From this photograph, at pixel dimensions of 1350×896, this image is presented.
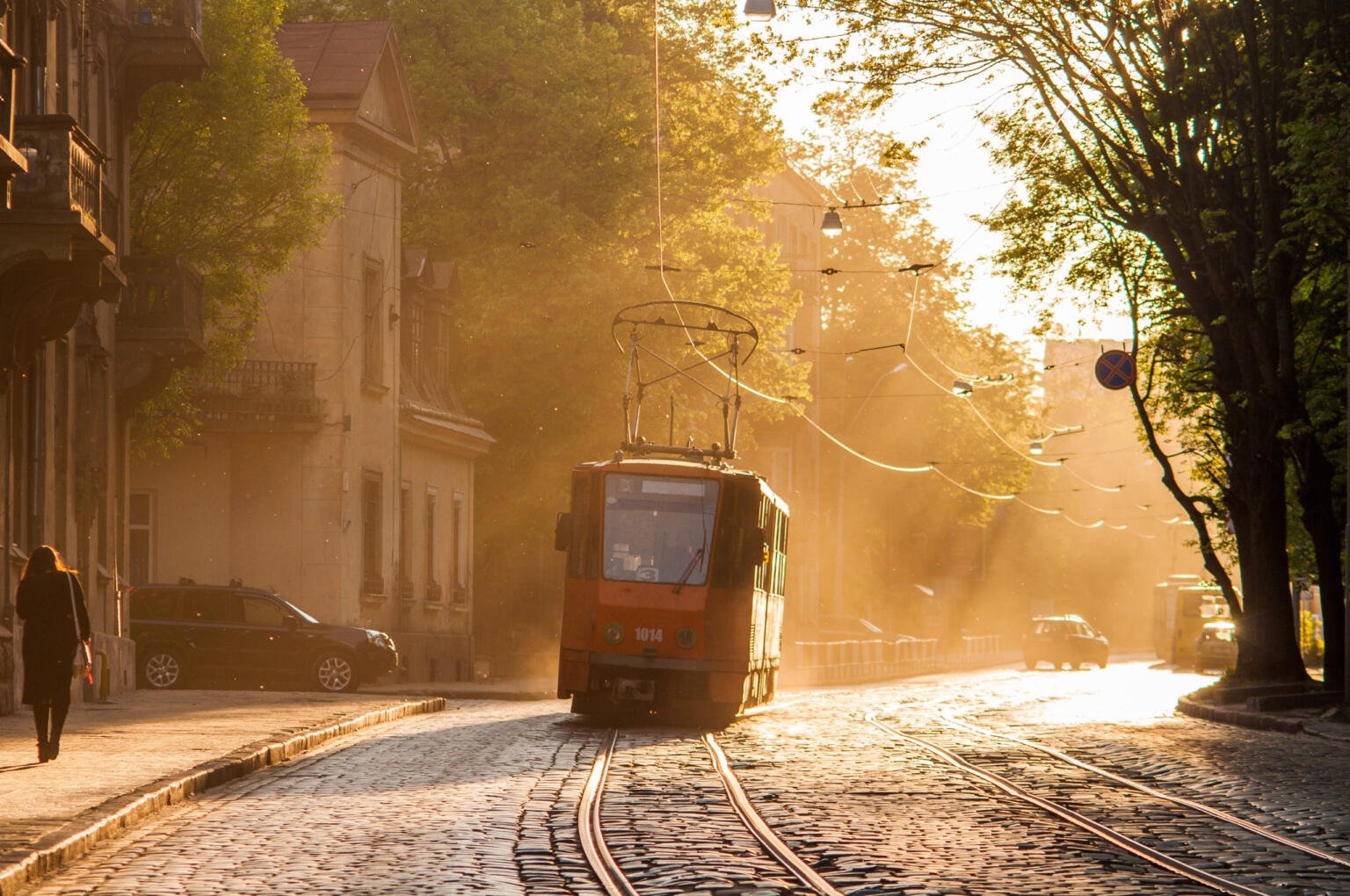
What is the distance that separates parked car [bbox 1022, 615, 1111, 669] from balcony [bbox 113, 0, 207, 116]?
3976 centimetres

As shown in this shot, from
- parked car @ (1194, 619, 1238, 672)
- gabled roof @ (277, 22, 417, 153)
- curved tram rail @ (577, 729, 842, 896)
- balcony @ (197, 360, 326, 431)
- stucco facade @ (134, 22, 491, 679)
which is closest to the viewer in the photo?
curved tram rail @ (577, 729, 842, 896)

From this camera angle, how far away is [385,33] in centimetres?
3997

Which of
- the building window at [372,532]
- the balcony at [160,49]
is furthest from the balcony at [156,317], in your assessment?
the building window at [372,532]

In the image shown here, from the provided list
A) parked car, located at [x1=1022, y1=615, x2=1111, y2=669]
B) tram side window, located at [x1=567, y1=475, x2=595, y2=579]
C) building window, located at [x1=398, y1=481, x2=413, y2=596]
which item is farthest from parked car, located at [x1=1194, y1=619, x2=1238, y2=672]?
tram side window, located at [x1=567, y1=475, x2=595, y2=579]

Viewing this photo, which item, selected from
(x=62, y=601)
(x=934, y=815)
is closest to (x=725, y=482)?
(x=62, y=601)

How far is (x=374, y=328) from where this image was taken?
133 ft

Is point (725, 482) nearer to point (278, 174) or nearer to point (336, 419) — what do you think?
point (278, 174)

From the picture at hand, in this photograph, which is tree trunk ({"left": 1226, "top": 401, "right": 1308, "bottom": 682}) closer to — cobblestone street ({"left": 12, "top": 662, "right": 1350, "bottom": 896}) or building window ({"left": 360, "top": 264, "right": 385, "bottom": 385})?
cobblestone street ({"left": 12, "top": 662, "right": 1350, "bottom": 896})

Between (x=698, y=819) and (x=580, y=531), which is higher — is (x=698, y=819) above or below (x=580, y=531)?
below

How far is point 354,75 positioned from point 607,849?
29879 millimetres

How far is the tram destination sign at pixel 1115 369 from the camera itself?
33656 mm

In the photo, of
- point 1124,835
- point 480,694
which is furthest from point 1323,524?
point 1124,835

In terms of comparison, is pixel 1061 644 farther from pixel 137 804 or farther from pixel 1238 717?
pixel 137 804

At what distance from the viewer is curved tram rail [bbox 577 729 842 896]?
9797 mm
